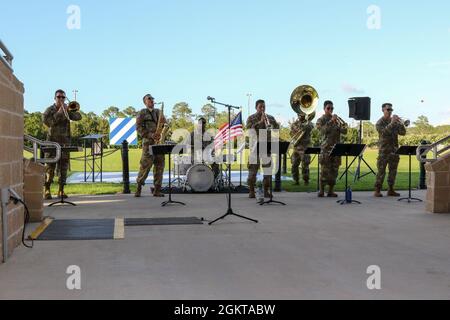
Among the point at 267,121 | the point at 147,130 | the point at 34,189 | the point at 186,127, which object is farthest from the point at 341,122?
the point at 186,127

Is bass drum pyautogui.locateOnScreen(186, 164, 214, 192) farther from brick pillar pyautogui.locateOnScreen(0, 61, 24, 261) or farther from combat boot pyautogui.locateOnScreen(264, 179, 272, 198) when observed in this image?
brick pillar pyautogui.locateOnScreen(0, 61, 24, 261)

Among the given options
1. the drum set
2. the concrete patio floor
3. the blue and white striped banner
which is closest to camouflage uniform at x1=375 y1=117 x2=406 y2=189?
the concrete patio floor

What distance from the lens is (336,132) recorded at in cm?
1404

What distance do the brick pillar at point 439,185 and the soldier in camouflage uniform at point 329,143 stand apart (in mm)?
3279

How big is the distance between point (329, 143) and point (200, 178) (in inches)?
137

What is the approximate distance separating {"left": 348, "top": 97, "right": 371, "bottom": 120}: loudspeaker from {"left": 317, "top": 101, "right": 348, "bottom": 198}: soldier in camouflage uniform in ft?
11.3

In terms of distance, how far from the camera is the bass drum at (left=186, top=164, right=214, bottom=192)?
1483 centimetres

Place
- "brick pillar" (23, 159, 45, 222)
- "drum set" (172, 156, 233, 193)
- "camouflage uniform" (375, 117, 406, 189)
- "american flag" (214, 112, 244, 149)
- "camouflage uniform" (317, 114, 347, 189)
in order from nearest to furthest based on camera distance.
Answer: "brick pillar" (23, 159, 45, 222)
"camouflage uniform" (375, 117, 406, 189)
"camouflage uniform" (317, 114, 347, 189)
"drum set" (172, 156, 233, 193)
"american flag" (214, 112, 244, 149)

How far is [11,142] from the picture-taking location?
708 centimetres

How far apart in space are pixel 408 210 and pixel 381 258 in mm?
5083

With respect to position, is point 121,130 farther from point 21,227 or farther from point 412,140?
point 412,140

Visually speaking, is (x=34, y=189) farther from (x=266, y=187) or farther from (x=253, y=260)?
(x=266, y=187)

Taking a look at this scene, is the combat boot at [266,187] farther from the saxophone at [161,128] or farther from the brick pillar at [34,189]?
the brick pillar at [34,189]
